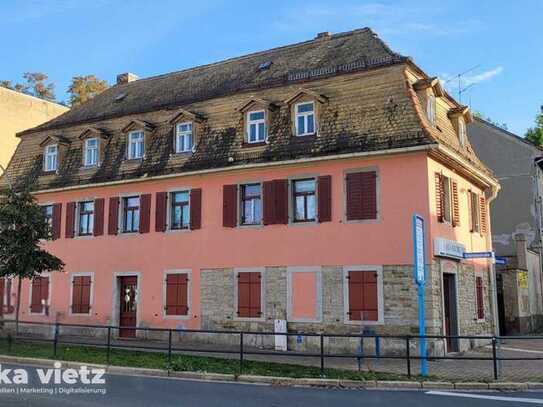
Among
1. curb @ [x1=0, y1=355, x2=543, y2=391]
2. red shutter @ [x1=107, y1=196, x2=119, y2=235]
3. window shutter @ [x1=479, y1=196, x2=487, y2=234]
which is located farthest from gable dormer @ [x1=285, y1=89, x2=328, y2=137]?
curb @ [x1=0, y1=355, x2=543, y2=391]

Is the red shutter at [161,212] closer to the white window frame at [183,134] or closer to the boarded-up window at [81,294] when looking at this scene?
the white window frame at [183,134]

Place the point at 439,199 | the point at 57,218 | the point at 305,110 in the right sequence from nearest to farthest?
1. the point at 439,199
2. the point at 305,110
3. the point at 57,218

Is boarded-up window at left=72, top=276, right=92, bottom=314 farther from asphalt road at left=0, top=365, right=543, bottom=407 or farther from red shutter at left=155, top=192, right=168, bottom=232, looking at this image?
asphalt road at left=0, top=365, right=543, bottom=407

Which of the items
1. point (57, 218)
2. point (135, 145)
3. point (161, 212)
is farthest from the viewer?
point (57, 218)

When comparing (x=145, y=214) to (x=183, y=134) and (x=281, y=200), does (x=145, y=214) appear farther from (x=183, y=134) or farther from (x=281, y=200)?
(x=281, y=200)

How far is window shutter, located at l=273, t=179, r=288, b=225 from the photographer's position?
18969 mm

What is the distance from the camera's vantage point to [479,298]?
21.4m

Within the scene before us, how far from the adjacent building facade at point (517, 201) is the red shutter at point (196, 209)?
1482 cm

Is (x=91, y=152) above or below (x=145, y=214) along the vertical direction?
above

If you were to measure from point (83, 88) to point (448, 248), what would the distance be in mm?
33916

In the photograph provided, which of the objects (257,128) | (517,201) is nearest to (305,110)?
(257,128)

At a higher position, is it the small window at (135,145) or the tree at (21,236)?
the small window at (135,145)

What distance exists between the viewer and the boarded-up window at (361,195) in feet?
58.1

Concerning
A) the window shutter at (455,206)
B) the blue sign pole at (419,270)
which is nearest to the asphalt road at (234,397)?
the blue sign pole at (419,270)
